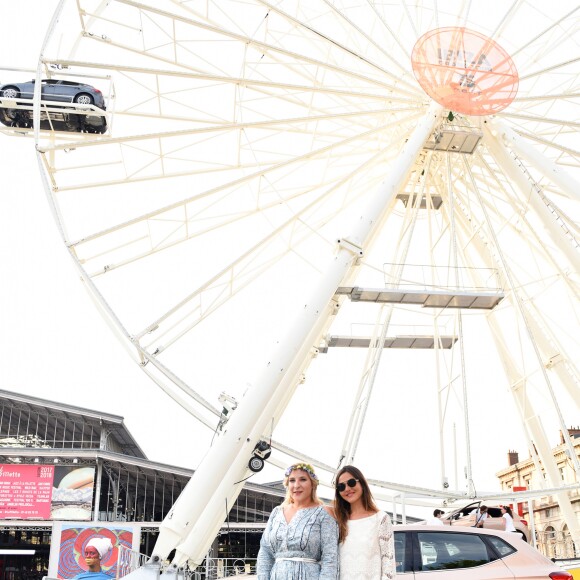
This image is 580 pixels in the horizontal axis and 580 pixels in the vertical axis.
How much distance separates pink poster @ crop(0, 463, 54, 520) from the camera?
1362 inches

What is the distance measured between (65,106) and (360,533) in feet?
41.5

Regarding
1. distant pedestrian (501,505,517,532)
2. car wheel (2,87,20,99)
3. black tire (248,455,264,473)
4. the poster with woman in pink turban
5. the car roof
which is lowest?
the car roof

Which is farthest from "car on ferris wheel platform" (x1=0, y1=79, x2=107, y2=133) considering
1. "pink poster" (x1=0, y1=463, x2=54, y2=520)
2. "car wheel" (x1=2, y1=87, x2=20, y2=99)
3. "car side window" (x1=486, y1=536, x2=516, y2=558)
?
"pink poster" (x1=0, y1=463, x2=54, y2=520)

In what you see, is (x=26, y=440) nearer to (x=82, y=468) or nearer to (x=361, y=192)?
(x=82, y=468)

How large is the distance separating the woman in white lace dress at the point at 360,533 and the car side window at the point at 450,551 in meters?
2.98

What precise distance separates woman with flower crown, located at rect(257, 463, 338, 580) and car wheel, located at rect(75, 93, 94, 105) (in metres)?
12.2

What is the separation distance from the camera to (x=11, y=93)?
1636cm

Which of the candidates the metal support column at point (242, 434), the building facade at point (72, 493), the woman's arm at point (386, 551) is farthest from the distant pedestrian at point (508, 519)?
the building facade at point (72, 493)

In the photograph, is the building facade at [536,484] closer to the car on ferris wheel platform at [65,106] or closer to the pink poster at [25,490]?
the pink poster at [25,490]

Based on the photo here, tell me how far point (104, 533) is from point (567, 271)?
23476 mm

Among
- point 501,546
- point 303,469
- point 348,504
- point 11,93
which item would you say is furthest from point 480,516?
point 11,93

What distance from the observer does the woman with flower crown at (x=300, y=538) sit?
485cm

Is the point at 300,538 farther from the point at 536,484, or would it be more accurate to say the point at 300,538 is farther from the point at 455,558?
the point at 536,484

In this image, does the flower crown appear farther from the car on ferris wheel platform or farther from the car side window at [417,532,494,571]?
the car on ferris wheel platform
